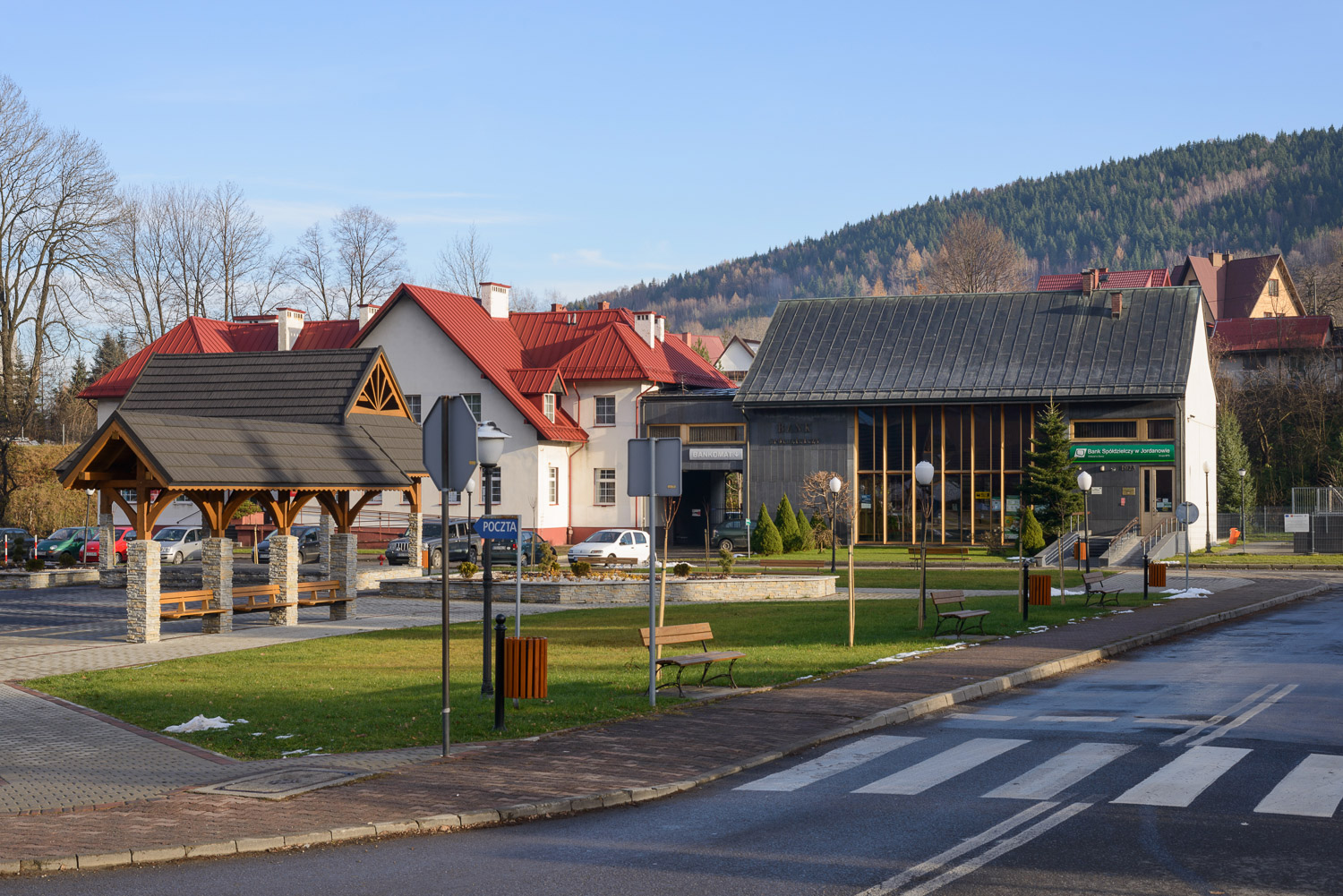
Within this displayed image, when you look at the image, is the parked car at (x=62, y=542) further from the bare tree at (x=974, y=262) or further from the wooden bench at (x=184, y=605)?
the bare tree at (x=974, y=262)

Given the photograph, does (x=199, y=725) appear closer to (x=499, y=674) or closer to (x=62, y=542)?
(x=499, y=674)

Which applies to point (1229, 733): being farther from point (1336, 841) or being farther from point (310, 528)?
point (310, 528)

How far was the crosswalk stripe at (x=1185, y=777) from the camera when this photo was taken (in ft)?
31.5

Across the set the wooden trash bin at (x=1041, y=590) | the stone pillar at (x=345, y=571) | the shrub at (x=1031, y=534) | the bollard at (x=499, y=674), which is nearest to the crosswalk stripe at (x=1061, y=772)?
the bollard at (x=499, y=674)

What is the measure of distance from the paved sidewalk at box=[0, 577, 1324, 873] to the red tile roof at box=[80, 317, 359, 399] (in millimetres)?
51077

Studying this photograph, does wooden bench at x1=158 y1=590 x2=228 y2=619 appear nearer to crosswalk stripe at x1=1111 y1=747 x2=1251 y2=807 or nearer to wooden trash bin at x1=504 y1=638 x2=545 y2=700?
wooden trash bin at x1=504 y1=638 x2=545 y2=700

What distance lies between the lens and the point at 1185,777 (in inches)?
409

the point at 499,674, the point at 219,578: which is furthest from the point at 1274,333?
the point at 499,674

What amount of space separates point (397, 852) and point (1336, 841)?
20.2 ft

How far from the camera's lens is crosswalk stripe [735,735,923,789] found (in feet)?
34.6

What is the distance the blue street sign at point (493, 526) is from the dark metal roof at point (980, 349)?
40057mm

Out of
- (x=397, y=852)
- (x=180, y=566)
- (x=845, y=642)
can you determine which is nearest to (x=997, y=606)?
(x=845, y=642)

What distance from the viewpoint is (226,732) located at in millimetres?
12562

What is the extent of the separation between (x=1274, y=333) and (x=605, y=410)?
182 ft
